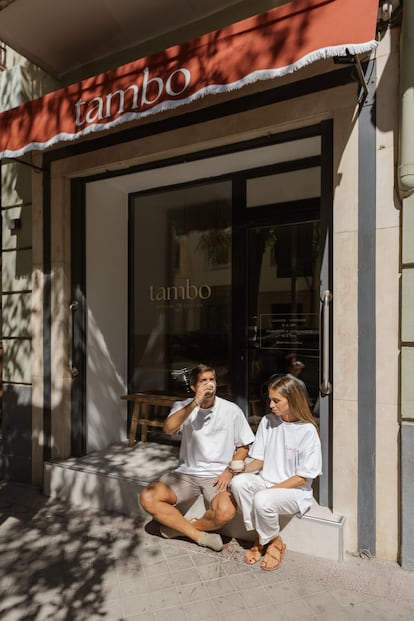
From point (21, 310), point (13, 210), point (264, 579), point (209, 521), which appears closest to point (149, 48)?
point (13, 210)

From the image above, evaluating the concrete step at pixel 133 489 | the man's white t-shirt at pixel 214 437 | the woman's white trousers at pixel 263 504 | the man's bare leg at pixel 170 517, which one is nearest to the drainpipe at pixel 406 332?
the concrete step at pixel 133 489

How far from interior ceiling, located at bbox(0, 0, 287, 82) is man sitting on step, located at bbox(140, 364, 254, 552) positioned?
11.4 feet

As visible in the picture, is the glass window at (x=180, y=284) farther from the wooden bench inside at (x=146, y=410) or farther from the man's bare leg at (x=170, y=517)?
the man's bare leg at (x=170, y=517)

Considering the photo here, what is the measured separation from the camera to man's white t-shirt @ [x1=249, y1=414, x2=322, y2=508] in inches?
128

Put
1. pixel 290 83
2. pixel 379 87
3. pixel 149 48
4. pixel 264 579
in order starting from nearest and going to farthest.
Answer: pixel 264 579
pixel 379 87
pixel 290 83
pixel 149 48

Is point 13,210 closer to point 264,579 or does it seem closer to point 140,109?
point 140,109

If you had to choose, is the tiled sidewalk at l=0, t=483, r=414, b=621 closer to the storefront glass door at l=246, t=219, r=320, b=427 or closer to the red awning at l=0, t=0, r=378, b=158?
the storefront glass door at l=246, t=219, r=320, b=427

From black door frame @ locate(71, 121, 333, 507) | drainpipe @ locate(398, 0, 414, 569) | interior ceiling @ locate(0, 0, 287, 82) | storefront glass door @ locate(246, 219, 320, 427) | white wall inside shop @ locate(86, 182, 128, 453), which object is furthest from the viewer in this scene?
white wall inside shop @ locate(86, 182, 128, 453)

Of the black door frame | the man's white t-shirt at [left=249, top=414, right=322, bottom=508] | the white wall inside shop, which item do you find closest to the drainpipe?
the man's white t-shirt at [left=249, top=414, right=322, bottom=508]

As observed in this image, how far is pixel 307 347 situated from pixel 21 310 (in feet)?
11.3

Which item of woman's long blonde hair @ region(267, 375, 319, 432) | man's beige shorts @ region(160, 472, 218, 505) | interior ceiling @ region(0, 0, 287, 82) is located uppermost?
interior ceiling @ region(0, 0, 287, 82)

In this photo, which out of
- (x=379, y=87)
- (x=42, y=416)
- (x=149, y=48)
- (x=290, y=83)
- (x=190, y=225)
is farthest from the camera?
(x=190, y=225)

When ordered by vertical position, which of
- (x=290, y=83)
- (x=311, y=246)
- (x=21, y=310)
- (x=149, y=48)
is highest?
(x=149, y=48)

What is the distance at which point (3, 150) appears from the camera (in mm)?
4219
